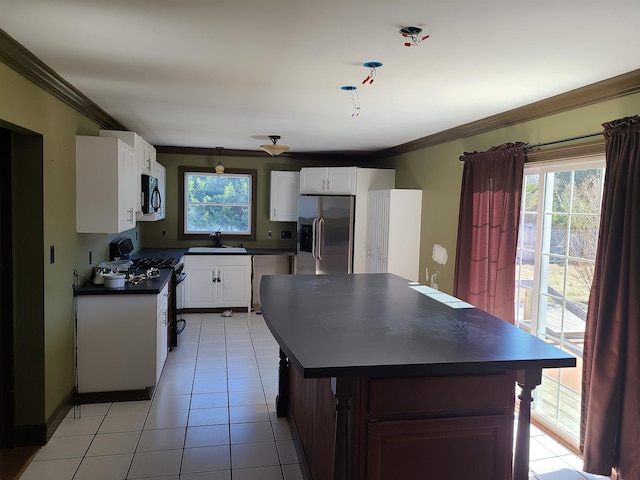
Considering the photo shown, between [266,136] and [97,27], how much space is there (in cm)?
324

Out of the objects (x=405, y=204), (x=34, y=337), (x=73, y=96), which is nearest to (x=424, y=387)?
(x=34, y=337)

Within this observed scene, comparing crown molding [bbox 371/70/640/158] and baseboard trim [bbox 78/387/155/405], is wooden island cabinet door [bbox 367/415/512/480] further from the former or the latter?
baseboard trim [bbox 78/387/155/405]

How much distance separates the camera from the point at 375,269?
5613 millimetres

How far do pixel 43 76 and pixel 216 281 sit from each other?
3.99 meters

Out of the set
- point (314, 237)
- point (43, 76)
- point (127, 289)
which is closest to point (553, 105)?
point (43, 76)

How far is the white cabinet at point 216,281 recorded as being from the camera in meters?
6.32

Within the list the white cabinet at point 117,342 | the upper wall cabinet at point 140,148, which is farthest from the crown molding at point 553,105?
the white cabinet at point 117,342

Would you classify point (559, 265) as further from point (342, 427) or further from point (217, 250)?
point (217, 250)

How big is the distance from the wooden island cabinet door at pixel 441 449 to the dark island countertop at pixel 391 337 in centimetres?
28

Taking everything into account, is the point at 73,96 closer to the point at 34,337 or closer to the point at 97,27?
the point at 97,27

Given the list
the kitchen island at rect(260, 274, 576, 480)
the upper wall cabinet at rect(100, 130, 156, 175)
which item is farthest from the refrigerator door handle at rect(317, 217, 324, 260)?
the kitchen island at rect(260, 274, 576, 480)

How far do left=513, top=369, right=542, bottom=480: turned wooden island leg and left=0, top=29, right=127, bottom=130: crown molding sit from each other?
268cm

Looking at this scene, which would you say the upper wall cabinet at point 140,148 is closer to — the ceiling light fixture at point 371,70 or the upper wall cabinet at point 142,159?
the upper wall cabinet at point 142,159

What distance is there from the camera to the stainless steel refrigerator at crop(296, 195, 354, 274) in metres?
6.03
